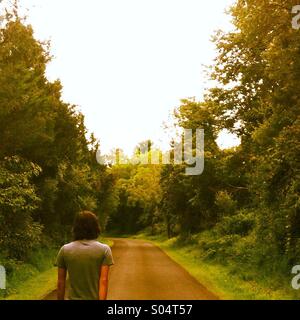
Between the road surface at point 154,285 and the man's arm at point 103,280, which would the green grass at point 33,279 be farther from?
the man's arm at point 103,280

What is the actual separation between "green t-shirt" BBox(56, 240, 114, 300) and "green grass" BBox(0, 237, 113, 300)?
9572 millimetres

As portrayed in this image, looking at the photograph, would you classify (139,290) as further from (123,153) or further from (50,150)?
(123,153)

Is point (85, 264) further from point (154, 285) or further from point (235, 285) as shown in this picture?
point (235, 285)

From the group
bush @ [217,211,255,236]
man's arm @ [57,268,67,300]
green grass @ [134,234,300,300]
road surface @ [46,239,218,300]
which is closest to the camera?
man's arm @ [57,268,67,300]

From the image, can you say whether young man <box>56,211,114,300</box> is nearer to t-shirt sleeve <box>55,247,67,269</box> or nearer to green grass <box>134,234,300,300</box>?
t-shirt sleeve <box>55,247,67,269</box>

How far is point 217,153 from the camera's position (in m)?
34.9

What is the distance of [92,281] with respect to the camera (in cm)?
549

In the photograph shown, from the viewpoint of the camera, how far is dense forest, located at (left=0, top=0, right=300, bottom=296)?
16.1 metres

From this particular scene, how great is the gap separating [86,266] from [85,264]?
2 centimetres

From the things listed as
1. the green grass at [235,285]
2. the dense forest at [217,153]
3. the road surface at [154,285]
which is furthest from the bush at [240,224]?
the road surface at [154,285]

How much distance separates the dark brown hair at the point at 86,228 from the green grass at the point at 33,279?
9630mm

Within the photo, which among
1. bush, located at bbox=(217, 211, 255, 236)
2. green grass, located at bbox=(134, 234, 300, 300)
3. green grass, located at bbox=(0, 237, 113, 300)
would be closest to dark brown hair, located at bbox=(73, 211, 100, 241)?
green grass, located at bbox=(0, 237, 113, 300)

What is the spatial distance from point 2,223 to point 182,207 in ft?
82.9

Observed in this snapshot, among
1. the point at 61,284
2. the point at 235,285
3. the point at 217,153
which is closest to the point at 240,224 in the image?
the point at 217,153
